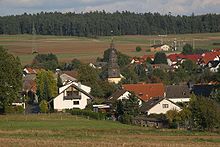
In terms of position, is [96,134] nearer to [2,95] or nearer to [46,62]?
[2,95]

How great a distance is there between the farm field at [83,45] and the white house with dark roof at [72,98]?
53.6 m

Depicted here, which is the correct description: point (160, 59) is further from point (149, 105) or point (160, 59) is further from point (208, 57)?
point (149, 105)

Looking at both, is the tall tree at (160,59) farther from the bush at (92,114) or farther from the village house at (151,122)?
the village house at (151,122)

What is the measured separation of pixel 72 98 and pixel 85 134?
2824 cm

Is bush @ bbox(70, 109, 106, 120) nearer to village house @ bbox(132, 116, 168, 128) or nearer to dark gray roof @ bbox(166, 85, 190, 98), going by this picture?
village house @ bbox(132, 116, 168, 128)

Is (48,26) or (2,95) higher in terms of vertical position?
(48,26)

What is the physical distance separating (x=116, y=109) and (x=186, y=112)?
10102mm

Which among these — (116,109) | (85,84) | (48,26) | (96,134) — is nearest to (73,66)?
(85,84)

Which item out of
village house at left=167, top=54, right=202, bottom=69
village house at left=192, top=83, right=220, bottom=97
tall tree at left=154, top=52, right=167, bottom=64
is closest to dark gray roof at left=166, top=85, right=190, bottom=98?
village house at left=192, top=83, right=220, bottom=97

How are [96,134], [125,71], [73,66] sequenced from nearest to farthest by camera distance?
[96,134] < [125,71] < [73,66]

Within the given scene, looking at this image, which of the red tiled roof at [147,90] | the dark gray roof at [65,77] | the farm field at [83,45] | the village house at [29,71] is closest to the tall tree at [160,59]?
the farm field at [83,45]

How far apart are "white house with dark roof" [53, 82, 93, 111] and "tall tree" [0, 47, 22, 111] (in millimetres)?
10715

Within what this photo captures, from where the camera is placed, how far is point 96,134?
35.6m

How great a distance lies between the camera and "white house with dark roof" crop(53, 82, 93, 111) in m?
63.3
